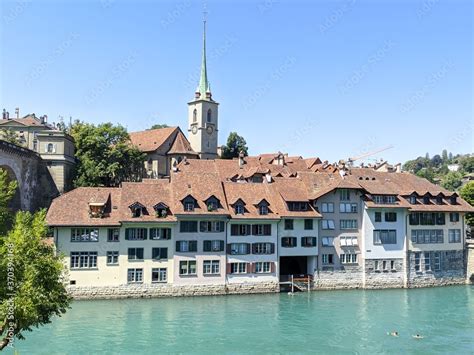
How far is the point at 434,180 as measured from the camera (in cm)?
15462

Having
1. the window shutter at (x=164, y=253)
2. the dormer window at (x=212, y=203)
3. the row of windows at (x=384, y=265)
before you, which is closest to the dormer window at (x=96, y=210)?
the window shutter at (x=164, y=253)

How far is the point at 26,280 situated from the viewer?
1873 centimetres

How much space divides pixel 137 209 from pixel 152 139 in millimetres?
40148

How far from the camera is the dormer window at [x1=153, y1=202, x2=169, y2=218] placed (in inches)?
1713

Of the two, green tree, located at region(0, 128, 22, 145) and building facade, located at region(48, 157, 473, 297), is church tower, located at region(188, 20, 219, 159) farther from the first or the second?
building facade, located at region(48, 157, 473, 297)

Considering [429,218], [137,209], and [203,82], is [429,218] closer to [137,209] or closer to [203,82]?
[137,209]

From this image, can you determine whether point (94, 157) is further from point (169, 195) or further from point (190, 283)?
point (190, 283)

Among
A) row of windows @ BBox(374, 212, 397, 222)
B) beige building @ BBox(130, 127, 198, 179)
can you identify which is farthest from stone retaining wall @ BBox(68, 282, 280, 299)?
beige building @ BBox(130, 127, 198, 179)

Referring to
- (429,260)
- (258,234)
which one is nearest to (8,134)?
(258,234)

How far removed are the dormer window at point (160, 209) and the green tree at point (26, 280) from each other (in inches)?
894

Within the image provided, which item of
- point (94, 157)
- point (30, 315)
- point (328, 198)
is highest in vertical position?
point (94, 157)

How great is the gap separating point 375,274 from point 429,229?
839 cm

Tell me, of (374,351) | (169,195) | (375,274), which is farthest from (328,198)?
(374,351)

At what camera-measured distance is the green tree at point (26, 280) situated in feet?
59.2
